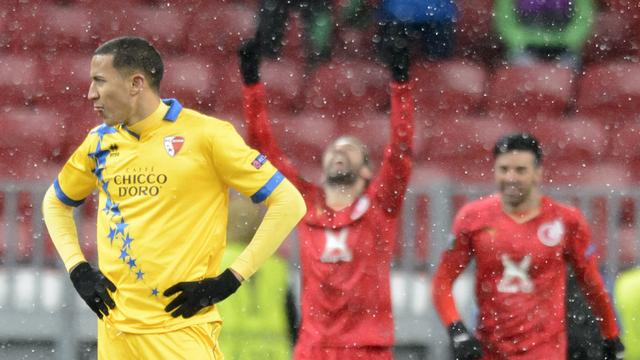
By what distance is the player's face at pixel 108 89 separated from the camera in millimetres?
4703

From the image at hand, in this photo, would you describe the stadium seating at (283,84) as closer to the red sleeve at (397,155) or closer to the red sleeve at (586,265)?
the red sleeve at (397,155)

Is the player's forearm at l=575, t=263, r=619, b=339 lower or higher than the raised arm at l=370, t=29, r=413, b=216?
lower

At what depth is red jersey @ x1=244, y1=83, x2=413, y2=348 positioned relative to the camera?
627cm

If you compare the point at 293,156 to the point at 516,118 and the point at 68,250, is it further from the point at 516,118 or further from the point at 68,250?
the point at 68,250

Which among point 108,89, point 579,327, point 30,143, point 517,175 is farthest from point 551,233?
point 30,143

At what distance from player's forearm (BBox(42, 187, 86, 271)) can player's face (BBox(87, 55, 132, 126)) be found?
44cm

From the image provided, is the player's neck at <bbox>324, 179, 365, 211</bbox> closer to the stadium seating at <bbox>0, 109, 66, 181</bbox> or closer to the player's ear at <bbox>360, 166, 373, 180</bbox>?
the player's ear at <bbox>360, 166, 373, 180</bbox>

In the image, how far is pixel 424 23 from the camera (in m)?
10.0

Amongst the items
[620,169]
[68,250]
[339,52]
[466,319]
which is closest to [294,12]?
[339,52]

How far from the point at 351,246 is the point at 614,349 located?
1.12m

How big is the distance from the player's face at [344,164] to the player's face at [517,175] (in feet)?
1.94

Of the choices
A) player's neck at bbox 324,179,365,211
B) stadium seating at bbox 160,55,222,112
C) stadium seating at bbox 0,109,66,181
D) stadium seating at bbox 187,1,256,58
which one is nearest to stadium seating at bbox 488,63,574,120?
stadium seating at bbox 187,1,256,58

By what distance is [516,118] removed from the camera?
9992 mm

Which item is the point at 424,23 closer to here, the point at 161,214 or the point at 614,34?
the point at 614,34
